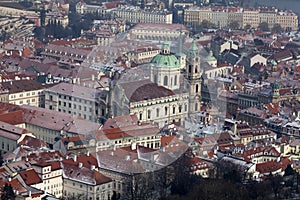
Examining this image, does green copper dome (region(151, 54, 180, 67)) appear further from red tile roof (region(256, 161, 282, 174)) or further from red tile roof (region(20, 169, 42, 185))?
red tile roof (region(20, 169, 42, 185))

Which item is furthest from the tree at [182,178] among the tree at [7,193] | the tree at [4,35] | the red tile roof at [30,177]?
the tree at [4,35]

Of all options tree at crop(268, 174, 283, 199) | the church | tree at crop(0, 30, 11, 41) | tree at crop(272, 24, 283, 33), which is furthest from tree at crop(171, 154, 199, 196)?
tree at crop(272, 24, 283, 33)

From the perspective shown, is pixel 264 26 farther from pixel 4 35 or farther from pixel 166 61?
pixel 166 61

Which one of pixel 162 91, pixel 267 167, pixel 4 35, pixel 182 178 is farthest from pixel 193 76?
pixel 4 35

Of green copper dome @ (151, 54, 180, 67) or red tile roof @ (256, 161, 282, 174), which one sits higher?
green copper dome @ (151, 54, 180, 67)

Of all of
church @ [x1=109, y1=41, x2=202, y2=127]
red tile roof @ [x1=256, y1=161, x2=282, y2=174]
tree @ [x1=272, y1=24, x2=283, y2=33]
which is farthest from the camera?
tree @ [x1=272, y1=24, x2=283, y2=33]

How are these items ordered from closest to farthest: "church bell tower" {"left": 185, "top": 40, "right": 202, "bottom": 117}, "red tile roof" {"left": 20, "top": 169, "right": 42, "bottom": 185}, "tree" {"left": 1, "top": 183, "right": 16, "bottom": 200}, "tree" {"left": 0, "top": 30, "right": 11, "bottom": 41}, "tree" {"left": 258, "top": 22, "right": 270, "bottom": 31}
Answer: "tree" {"left": 1, "top": 183, "right": 16, "bottom": 200}
"red tile roof" {"left": 20, "top": 169, "right": 42, "bottom": 185}
"church bell tower" {"left": 185, "top": 40, "right": 202, "bottom": 117}
"tree" {"left": 0, "top": 30, "right": 11, "bottom": 41}
"tree" {"left": 258, "top": 22, "right": 270, "bottom": 31}
